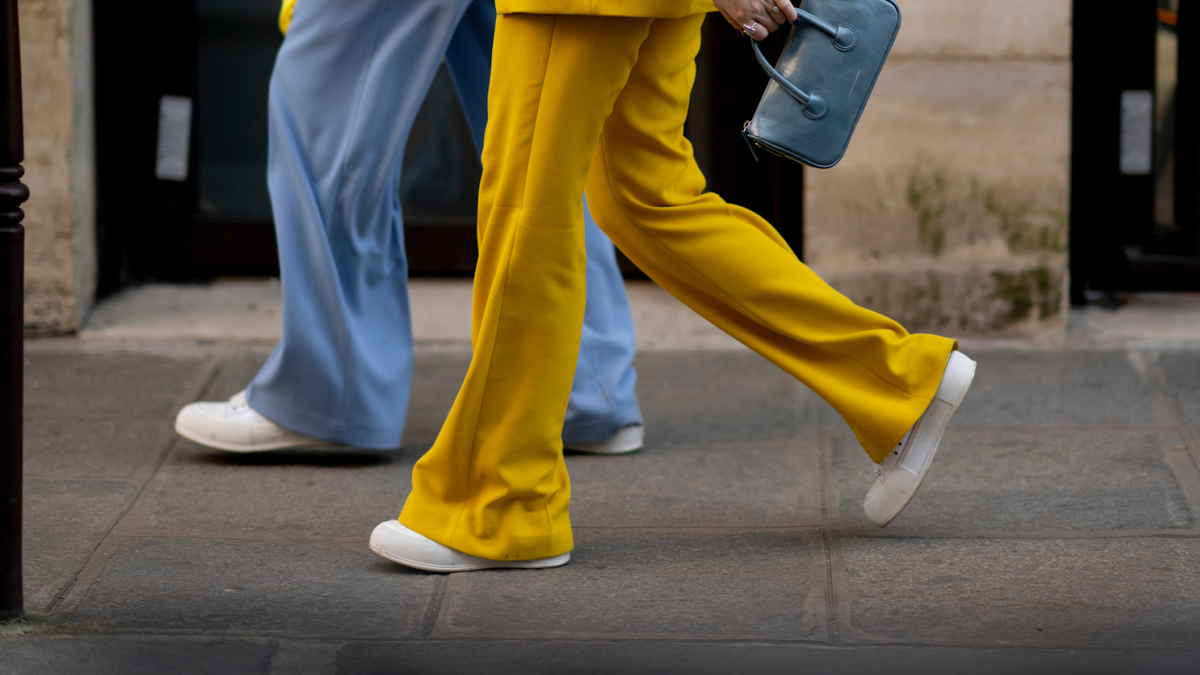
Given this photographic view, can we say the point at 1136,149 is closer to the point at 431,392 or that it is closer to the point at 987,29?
the point at 987,29

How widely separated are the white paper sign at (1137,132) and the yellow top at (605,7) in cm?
266

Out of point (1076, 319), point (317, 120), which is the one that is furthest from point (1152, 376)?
point (317, 120)

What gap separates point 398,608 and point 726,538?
2.21ft

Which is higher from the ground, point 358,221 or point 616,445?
point 358,221

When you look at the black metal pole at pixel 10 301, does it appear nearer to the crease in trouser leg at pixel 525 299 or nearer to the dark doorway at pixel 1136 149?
the crease in trouser leg at pixel 525 299

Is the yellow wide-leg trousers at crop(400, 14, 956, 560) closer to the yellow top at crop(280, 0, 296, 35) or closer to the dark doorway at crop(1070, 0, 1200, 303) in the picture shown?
the yellow top at crop(280, 0, 296, 35)

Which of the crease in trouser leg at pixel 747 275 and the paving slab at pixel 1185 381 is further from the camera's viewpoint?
the paving slab at pixel 1185 381

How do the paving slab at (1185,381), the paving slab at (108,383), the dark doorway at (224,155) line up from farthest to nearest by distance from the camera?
1. the dark doorway at (224,155)
2. the paving slab at (108,383)
3. the paving slab at (1185,381)

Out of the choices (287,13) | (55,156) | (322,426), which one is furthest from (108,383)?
(287,13)

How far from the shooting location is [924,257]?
4.19 meters

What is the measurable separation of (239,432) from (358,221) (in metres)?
0.54

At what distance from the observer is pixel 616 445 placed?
324cm

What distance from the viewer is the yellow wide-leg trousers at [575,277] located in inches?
89.5

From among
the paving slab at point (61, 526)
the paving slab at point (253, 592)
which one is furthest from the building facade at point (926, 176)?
the paving slab at point (253, 592)
